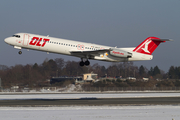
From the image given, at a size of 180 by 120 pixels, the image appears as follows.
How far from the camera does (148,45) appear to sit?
3772cm

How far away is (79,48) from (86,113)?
39.7 ft

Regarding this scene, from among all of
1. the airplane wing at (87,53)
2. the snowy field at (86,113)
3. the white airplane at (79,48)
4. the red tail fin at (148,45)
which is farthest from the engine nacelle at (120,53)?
the snowy field at (86,113)

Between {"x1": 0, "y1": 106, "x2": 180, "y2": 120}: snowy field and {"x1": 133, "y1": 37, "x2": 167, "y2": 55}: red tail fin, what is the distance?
1182cm

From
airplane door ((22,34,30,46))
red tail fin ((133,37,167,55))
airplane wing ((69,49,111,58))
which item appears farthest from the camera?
red tail fin ((133,37,167,55))

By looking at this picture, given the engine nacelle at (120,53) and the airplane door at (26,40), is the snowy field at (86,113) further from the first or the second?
the engine nacelle at (120,53)

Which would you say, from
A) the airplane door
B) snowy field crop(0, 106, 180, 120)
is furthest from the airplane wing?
snowy field crop(0, 106, 180, 120)

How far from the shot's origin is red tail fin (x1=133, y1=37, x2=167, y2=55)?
123 feet

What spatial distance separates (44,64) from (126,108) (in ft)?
194

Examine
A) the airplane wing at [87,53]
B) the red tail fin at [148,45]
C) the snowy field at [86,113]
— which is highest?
the red tail fin at [148,45]

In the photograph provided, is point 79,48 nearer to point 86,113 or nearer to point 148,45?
point 148,45

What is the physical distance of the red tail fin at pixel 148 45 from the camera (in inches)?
1475

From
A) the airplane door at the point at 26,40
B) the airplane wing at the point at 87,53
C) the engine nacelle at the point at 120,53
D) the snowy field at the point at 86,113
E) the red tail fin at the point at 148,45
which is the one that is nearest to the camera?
the snowy field at the point at 86,113

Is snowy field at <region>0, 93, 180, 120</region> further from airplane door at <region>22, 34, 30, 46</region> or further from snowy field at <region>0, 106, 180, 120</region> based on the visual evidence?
airplane door at <region>22, 34, 30, 46</region>

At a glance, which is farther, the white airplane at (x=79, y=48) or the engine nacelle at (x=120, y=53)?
the engine nacelle at (x=120, y=53)
